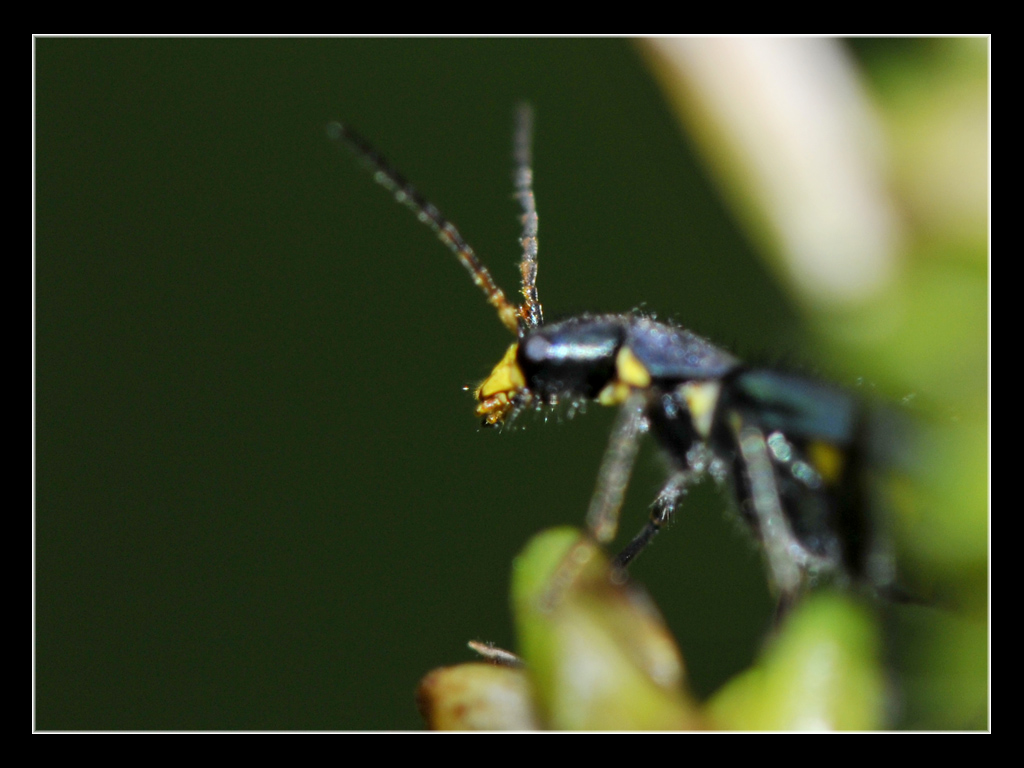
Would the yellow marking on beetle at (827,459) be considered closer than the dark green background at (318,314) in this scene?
Yes

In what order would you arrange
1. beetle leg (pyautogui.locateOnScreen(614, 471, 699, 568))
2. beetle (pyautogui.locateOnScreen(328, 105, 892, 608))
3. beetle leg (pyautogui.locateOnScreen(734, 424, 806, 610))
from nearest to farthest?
1. beetle leg (pyautogui.locateOnScreen(734, 424, 806, 610))
2. beetle (pyautogui.locateOnScreen(328, 105, 892, 608))
3. beetle leg (pyautogui.locateOnScreen(614, 471, 699, 568))

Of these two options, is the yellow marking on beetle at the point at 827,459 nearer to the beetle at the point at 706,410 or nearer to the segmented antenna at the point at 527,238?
the beetle at the point at 706,410

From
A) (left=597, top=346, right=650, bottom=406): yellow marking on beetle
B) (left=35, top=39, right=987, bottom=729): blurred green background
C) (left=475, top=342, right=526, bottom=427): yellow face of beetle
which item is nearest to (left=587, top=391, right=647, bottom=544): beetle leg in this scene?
(left=597, top=346, right=650, bottom=406): yellow marking on beetle

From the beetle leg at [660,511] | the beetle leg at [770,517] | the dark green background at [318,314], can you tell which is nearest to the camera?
the beetle leg at [770,517]

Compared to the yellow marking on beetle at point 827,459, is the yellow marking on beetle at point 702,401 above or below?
above

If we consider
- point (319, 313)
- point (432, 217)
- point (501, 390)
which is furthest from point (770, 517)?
point (319, 313)

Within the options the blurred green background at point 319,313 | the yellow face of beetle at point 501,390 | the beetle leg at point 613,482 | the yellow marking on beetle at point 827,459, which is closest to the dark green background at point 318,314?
the blurred green background at point 319,313

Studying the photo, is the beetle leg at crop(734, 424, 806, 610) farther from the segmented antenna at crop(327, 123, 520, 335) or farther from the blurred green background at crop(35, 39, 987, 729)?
the blurred green background at crop(35, 39, 987, 729)

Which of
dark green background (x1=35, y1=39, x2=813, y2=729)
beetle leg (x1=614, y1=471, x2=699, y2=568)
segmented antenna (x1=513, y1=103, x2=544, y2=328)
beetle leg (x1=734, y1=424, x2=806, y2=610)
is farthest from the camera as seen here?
dark green background (x1=35, y1=39, x2=813, y2=729)

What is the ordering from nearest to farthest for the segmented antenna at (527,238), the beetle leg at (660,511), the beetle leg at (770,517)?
1. the beetle leg at (770,517)
2. the beetle leg at (660,511)
3. the segmented antenna at (527,238)
